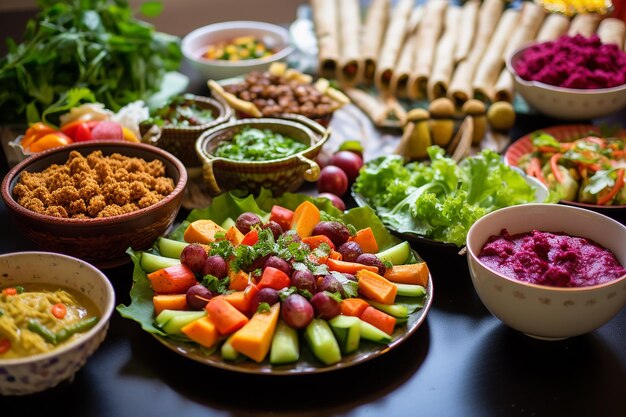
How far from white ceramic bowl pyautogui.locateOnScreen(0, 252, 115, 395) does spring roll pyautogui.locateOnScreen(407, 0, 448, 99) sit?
178 cm

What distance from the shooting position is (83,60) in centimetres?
274

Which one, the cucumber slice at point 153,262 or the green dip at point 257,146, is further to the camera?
the green dip at point 257,146

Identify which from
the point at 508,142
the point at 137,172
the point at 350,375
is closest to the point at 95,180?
the point at 137,172


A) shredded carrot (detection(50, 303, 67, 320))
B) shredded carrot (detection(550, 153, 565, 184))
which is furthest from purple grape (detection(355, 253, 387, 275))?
shredded carrot (detection(550, 153, 565, 184))

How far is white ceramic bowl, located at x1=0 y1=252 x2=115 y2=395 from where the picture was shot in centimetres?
140

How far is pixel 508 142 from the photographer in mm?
2748

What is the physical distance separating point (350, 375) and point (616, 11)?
2.68m

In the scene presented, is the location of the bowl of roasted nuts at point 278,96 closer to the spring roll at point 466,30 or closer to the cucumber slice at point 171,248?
the spring roll at point 466,30

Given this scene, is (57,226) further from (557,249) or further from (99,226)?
(557,249)

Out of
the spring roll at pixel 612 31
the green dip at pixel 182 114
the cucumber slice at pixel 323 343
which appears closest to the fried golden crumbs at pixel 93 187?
the green dip at pixel 182 114

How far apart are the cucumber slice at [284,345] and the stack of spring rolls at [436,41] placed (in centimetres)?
159

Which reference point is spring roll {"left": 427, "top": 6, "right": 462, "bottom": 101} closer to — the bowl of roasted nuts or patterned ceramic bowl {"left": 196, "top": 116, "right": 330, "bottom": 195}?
the bowl of roasted nuts

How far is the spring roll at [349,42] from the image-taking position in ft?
10.2

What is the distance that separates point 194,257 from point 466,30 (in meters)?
2.01
